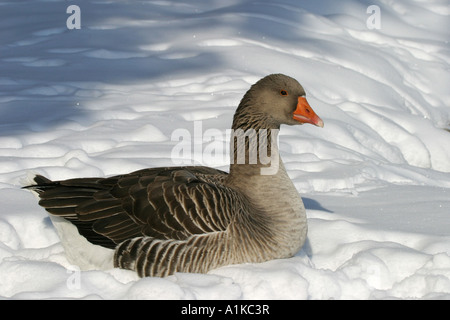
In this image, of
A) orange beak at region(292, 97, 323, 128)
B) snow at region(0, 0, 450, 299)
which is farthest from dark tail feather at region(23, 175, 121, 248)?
orange beak at region(292, 97, 323, 128)

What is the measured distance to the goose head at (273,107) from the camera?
4.41 m

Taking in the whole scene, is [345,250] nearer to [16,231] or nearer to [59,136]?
[16,231]

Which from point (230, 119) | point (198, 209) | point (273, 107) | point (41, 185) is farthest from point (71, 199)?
point (230, 119)

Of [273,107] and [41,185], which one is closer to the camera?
[41,185]

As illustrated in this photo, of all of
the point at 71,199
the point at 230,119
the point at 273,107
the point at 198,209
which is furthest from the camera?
the point at 230,119

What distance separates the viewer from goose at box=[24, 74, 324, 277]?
13.1 ft

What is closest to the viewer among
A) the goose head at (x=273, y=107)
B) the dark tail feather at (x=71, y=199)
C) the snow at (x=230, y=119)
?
the snow at (x=230, y=119)

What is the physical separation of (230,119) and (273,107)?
8.10 ft

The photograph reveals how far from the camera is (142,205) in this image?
4.10m

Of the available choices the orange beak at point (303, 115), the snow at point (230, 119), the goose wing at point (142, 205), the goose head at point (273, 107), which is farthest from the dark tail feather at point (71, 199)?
the orange beak at point (303, 115)

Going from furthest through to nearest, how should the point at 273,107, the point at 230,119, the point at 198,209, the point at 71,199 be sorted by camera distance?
the point at 230,119
the point at 273,107
the point at 71,199
the point at 198,209

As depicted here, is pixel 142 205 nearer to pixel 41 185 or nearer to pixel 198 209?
pixel 198 209

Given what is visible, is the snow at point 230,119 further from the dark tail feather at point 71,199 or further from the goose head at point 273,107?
the goose head at point 273,107

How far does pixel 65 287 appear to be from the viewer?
3738 mm
